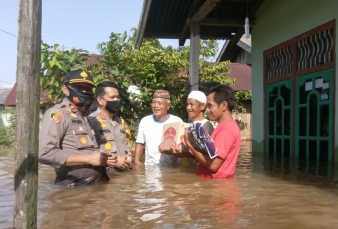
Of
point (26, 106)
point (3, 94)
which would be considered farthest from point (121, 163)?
point (3, 94)

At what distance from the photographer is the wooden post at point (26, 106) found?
2.57 metres

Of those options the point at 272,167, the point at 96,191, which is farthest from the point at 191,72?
the point at 96,191

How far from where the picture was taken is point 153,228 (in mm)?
3275

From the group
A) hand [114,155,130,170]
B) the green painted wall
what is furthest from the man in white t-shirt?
the green painted wall

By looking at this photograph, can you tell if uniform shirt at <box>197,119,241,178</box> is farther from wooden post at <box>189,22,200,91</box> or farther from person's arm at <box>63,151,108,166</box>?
wooden post at <box>189,22,200,91</box>

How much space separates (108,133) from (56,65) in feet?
12.5

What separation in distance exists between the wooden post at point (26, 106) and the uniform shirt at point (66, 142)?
4.75 ft

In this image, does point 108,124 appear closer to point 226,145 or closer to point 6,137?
point 226,145

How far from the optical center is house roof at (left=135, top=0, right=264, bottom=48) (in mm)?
9719

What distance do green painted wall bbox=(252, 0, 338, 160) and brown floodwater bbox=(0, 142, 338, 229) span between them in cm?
321

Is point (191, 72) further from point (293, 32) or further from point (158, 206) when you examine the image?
point (158, 206)

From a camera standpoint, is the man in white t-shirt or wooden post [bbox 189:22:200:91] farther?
wooden post [bbox 189:22:200:91]

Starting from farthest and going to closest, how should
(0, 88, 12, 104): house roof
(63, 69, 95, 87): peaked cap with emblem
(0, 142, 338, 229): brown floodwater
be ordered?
(0, 88, 12, 104): house roof < (63, 69, 95, 87): peaked cap with emblem < (0, 142, 338, 229): brown floodwater

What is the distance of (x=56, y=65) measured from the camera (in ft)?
28.4
